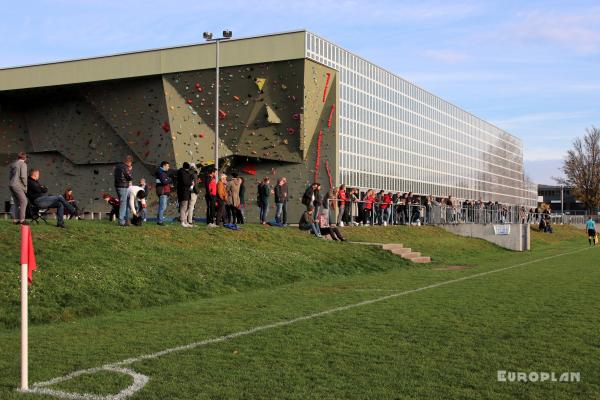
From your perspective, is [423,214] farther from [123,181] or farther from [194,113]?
[123,181]

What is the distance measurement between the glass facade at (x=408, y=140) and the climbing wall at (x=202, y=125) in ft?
16.2

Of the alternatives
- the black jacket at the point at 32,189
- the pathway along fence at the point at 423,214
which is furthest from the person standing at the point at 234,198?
the black jacket at the point at 32,189

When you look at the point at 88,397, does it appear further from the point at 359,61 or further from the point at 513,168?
the point at 513,168

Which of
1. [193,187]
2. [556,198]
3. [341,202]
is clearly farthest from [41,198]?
[556,198]

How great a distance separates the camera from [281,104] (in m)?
46.4

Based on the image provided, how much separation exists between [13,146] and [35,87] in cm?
690

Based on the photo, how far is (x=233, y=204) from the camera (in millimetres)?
23922

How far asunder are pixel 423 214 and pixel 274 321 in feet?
92.1

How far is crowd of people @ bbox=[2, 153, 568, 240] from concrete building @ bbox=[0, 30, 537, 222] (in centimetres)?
1203

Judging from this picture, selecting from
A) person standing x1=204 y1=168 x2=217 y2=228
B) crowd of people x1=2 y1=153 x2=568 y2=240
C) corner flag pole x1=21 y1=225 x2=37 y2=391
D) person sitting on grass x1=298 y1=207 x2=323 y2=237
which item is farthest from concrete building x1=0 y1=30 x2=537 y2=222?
corner flag pole x1=21 y1=225 x2=37 y2=391

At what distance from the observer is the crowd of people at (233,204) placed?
16141 mm

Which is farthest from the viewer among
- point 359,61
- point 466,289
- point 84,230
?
point 359,61

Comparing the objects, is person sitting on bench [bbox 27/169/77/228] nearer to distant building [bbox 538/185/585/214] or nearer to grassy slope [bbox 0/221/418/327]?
grassy slope [bbox 0/221/418/327]

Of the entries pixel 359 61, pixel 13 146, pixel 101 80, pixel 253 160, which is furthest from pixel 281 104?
pixel 13 146
